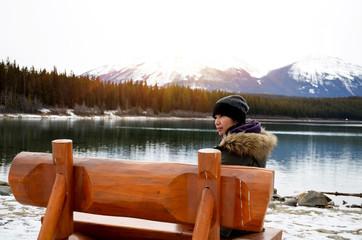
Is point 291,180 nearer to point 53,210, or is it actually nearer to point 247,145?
point 247,145

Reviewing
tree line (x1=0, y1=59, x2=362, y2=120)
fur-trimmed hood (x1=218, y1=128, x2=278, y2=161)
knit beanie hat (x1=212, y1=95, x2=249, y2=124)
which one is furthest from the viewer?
tree line (x1=0, y1=59, x2=362, y2=120)

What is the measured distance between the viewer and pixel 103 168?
83.9 inches

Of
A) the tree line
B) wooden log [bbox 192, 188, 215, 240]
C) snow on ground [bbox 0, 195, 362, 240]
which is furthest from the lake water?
the tree line

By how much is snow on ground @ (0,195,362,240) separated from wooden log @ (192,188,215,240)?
3.19 metres

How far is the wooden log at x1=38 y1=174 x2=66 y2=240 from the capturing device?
2.06m

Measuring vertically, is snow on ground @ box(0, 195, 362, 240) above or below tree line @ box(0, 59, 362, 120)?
below

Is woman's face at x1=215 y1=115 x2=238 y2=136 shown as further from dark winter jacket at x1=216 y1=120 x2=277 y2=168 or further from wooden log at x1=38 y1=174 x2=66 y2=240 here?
wooden log at x1=38 y1=174 x2=66 y2=240

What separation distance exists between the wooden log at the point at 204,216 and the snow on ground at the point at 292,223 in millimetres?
3194

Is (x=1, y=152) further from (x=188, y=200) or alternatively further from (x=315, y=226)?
(x=188, y=200)

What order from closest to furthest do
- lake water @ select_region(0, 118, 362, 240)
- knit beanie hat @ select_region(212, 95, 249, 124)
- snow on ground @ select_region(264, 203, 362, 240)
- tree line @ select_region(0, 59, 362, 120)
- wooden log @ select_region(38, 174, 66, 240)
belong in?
1. wooden log @ select_region(38, 174, 66, 240)
2. knit beanie hat @ select_region(212, 95, 249, 124)
3. snow on ground @ select_region(264, 203, 362, 240)
4. lake water @ select_region(0, 118, 362, 240)
5. tree line @ select_region(0, 59, 362, 120)

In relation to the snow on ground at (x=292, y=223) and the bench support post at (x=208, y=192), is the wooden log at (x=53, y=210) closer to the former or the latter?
the bench support post at (x=208, y=192)

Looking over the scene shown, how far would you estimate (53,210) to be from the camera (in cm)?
211

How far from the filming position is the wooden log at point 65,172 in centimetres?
216

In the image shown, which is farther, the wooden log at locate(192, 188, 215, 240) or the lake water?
the lake water
